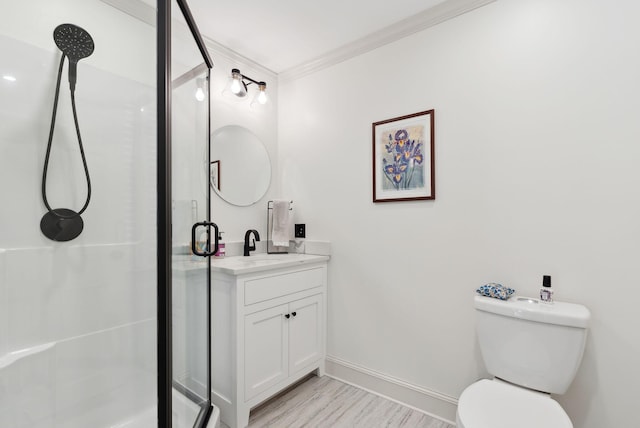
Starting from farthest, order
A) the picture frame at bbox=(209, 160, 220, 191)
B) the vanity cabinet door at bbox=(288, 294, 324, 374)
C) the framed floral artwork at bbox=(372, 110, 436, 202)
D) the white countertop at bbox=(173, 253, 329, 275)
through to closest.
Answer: the picture frame at bbox=(209, 160, 220, 191) → the vanity cabinet door at bbox=(288, 294, 324, 374) → the framed floral artwork at bbox=(372, 110, 436, 202) → the white countertop at bbox=(173, 253, 329, 275)

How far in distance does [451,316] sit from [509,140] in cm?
100

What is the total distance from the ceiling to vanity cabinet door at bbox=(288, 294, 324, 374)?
176 centimetres

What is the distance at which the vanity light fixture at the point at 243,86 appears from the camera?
7.15ft

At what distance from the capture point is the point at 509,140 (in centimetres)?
163

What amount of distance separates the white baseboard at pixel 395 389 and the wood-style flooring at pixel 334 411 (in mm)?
36

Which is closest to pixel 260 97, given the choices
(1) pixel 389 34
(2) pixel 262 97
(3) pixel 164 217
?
(2) pixel 262 97

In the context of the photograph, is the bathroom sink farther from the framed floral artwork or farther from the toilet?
the toilet

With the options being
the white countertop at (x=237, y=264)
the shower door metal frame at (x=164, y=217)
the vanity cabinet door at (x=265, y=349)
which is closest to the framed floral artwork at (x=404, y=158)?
the white countertop at (x=237, y=264)

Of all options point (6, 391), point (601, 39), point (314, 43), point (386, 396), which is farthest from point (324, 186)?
point (6, 391)

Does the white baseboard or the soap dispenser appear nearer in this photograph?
the soap dispenser

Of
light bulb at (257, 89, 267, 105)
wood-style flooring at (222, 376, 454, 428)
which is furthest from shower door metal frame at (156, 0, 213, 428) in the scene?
light bulb at (257, 89, 267, 105)

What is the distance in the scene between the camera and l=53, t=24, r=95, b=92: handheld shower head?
1363mm

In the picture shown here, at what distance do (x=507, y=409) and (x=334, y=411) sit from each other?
3.27 ft

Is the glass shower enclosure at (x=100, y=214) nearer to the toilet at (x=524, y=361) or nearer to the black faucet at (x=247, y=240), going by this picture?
the black faucet at (x=247, y=240)
